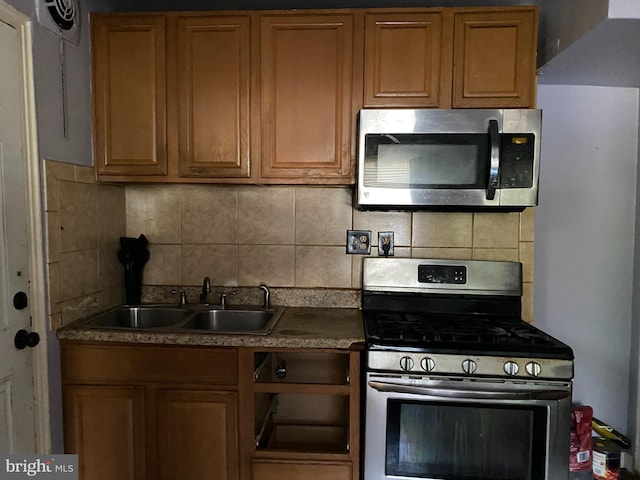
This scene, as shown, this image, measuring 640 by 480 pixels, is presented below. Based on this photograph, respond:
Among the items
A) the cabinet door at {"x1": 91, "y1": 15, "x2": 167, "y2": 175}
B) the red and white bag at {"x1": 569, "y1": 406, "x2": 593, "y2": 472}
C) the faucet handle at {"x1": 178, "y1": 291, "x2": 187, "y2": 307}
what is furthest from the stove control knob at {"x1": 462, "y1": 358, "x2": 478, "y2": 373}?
the cabinet door at {"x1": 91, "y1": 15, "x2": 167, "y2": 175}

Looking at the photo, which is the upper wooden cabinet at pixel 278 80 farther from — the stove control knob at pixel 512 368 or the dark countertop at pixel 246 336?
the stove control knob at pixel 512 368

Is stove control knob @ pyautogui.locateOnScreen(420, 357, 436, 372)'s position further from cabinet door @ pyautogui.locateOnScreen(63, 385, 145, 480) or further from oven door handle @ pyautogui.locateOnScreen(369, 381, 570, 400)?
cabinet door @ pyautogui.locateOnScreen(63, 385, 145, 480)

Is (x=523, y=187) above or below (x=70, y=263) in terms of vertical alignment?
above

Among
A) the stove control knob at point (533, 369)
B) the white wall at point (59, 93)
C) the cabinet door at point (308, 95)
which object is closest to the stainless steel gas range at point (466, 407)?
the stove control knob at point (533, 369)

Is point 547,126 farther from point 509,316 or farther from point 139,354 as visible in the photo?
point 139,354

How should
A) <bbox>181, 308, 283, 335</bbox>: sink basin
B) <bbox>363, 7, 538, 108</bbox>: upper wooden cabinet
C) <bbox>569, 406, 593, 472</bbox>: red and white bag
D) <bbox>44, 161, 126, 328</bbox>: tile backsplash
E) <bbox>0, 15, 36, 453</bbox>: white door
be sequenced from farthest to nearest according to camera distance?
<bbox>181, 308, 283, 335</bbox>: sink basin < <bbox>569, 406, 593, 472</bbox>: red and white bag < <bbox>363, 7, 538, 108</bbox>: upper wooden cabinet < <bbox>44, 161, 126, 328</bbox>: tile backsplash < <bbox>0, 15, 36, 453</bbox>: white door

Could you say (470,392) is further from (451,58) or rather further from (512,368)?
(451,58)

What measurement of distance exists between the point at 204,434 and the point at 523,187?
1.58 meters

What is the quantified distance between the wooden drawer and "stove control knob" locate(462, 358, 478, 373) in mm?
845

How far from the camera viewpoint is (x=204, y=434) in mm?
1504

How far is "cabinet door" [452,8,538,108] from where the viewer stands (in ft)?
5.33

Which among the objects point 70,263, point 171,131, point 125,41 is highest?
point 125,41

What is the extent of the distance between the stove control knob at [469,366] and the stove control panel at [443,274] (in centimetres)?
55

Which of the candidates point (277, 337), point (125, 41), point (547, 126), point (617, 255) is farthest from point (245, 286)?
point (617, 255)
